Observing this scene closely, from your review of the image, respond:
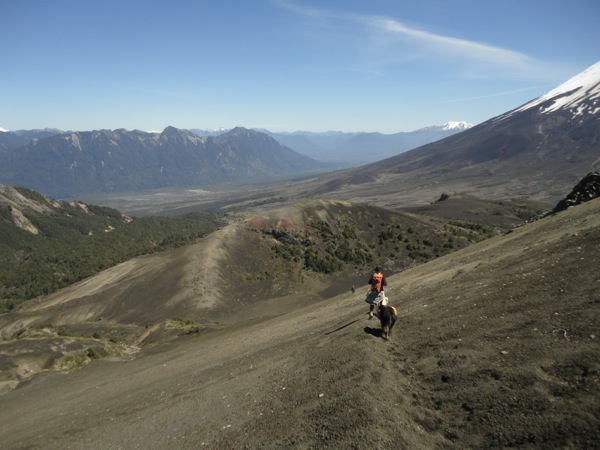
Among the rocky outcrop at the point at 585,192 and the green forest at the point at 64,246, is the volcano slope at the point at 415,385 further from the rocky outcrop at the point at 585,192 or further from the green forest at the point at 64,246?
the green forest at the point at 64,246

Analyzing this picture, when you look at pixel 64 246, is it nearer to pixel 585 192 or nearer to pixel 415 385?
pixel 585 192

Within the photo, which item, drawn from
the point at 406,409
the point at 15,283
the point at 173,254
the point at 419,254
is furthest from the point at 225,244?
the point at 15,283

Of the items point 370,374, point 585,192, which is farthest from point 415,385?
point 585,192

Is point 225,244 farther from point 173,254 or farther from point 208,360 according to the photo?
point 208,360

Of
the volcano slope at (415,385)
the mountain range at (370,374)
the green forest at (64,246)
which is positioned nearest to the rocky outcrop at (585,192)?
the mountain range at (370,374)

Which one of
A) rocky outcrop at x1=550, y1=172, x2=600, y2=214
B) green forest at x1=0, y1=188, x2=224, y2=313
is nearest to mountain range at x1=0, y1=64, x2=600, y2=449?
rocky outcrop at x1=550, y1=172, x2=600, y2=214

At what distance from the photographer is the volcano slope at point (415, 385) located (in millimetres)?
9156

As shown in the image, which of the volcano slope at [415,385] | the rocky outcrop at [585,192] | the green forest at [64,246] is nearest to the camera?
the volcano slope at [415,385]

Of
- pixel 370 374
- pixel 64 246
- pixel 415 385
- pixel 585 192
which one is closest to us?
pixel 415 385

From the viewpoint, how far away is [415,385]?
1152 cm

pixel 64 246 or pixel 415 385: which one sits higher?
pixel 415 385

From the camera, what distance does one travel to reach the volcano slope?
30.0ft

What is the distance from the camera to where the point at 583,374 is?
920cm

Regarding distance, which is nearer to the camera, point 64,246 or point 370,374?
point 370,374
